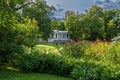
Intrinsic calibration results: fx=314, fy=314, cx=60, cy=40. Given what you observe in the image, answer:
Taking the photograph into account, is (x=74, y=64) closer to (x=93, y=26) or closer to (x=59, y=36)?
(x=93, y=26)

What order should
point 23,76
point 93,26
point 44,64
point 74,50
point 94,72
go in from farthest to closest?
point 93,26
point 74,50
point 44,64
point 23,76
point 94,72

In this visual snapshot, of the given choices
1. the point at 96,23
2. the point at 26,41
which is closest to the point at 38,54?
the point at 26,41

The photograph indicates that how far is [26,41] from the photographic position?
14.4m

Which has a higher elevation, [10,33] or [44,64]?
[10,33]

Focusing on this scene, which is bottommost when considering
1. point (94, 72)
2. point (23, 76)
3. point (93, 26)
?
point (23, 76)

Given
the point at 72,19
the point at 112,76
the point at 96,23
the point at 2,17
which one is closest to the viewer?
the point at 112,76

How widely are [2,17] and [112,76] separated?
5.02 meters

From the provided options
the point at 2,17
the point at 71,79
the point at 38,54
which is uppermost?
the point at 2,17

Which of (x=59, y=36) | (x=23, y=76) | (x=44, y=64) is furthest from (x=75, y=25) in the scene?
(x=23, y=76)

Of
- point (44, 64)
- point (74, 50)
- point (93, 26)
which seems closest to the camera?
point (44, 64)

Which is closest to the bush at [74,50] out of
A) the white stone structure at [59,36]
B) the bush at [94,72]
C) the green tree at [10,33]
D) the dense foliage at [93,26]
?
the green tree at [10,33]

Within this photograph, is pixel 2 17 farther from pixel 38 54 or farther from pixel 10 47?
pixel 38 54

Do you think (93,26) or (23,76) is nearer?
(23,76)

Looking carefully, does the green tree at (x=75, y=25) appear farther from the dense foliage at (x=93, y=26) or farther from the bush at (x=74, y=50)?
the bush at (x=74, y=50)
